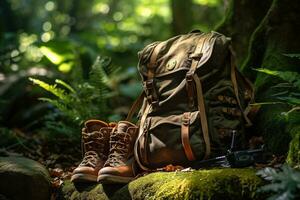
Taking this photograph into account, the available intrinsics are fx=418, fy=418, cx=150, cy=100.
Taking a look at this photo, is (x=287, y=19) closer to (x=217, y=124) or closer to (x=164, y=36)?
(x=217, y=124)

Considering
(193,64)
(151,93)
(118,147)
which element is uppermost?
(193,64)

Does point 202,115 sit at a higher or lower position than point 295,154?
higher

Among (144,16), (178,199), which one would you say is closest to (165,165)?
(178,199)

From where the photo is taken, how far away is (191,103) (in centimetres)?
321

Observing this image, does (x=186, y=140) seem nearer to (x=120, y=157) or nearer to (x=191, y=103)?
(x=191, y=103)

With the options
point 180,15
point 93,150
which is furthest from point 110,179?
point 180,15

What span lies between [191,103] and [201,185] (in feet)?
2.72

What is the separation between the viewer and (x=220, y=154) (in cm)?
318

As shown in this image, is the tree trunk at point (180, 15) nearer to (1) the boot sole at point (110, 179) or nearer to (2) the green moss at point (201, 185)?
(1) the boot sole at point (110, 179)

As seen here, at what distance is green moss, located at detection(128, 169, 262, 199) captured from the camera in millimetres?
2459

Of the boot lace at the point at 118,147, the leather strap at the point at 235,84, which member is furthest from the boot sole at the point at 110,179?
the leather strap at the point at 235,84

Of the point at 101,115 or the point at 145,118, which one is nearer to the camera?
the point at 145,118

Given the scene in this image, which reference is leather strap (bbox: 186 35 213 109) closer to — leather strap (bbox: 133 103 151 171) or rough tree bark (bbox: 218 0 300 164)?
leather strap (bbox: 133 103 151 171)

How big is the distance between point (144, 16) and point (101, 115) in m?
8.80
